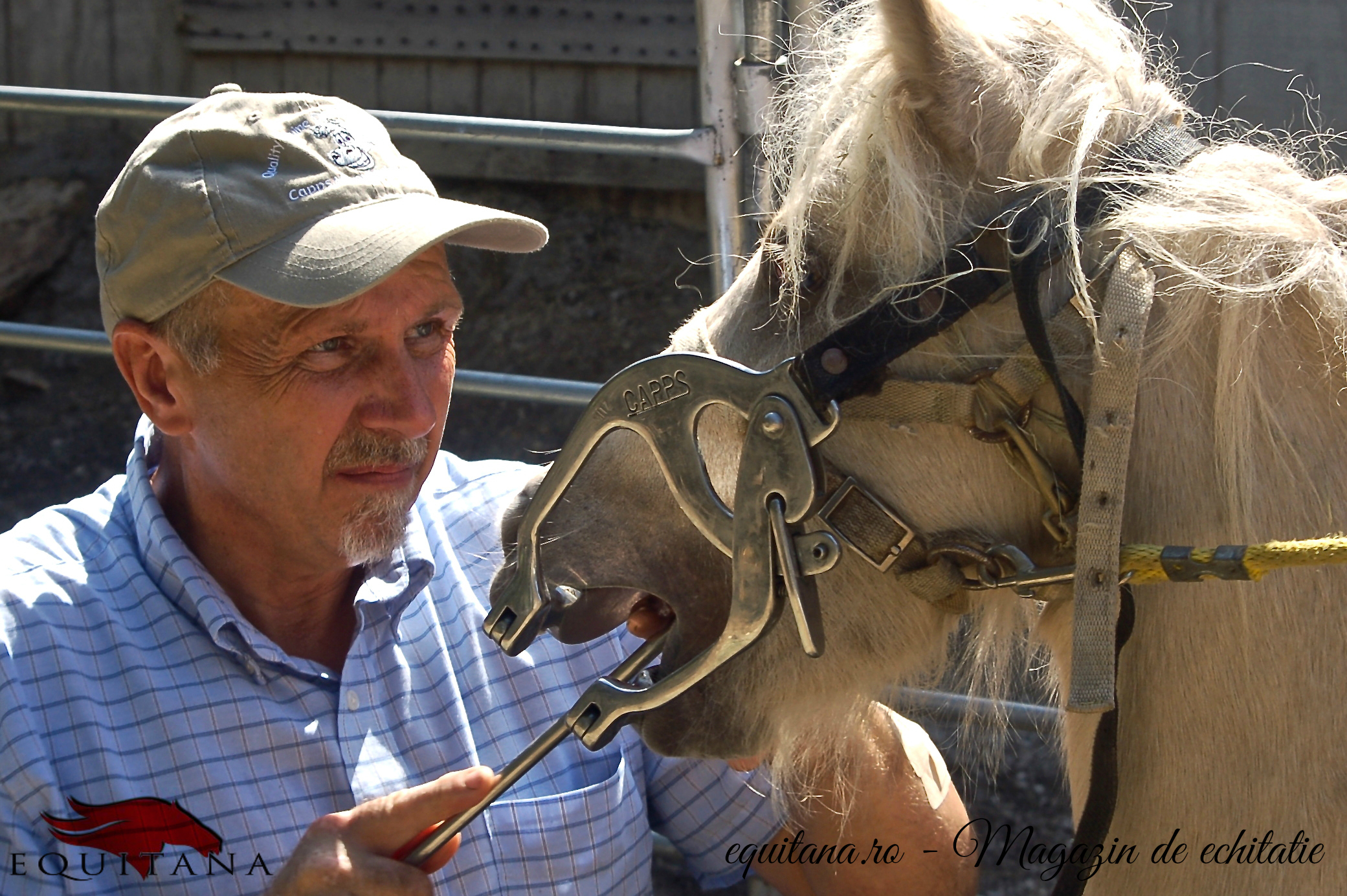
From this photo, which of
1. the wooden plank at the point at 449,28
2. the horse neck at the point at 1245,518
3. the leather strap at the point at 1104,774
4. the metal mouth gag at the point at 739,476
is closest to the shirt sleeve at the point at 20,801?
the metal mouth gag at the point at 739,476

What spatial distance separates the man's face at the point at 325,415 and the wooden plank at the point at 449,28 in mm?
3833

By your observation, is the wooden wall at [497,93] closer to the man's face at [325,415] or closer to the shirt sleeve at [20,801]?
the man's face at [325,415]

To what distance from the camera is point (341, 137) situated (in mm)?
1682

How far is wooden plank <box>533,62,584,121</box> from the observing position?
17.6 feet

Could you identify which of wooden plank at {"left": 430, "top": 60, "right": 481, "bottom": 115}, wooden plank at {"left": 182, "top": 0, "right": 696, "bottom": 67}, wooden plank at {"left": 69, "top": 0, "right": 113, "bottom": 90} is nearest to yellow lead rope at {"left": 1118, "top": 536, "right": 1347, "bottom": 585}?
wooden plank at {"left": 182, "top": 0, "right": 696, "bottom": 67}

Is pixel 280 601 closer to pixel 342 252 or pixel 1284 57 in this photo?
pixel 342 252

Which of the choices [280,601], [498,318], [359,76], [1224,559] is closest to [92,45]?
[359,76]

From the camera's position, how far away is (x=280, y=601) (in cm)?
172

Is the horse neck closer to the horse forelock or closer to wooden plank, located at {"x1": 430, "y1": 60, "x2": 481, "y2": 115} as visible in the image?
the horse forelock

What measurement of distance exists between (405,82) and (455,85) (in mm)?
218

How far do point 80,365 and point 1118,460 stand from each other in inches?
198

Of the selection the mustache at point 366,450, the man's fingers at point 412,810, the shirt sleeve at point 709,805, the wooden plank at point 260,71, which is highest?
the mustache at point 366,450

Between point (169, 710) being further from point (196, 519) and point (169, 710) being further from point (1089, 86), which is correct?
point (1089, 86)

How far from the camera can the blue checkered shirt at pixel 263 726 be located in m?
1.45
